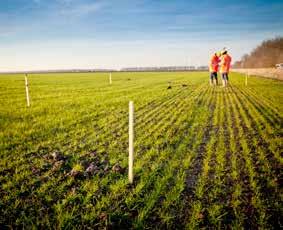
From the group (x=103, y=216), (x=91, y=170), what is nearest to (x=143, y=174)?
(x=91, y=170)

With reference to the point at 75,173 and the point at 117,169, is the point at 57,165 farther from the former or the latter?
the point at 117,169

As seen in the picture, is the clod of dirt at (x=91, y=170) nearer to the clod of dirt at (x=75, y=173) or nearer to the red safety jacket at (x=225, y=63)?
the clod of dirt at (x=75, y=173)

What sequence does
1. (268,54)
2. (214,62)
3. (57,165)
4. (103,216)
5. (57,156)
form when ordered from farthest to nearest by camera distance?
(268,54) < (214,62) < (57,156) < (57,165) < (103,216)

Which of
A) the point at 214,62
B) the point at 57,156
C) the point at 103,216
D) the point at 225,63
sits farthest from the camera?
the point at 214,62

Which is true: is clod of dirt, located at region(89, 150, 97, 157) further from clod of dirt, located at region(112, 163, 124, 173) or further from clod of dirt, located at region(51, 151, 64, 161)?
clod of dirt, located at region(112, 163, 124, 173)

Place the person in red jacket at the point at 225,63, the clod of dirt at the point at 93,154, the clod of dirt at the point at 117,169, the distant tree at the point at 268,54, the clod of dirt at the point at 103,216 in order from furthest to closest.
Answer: the distant tree at the point at 268,54, the person in red jacket at the point at 225,63, the clod of dirt at the point at 93,154, the clod of dirt at the point at 117,169, the clod of dirt at the point at 103,216

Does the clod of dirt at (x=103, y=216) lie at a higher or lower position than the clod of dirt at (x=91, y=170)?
lower

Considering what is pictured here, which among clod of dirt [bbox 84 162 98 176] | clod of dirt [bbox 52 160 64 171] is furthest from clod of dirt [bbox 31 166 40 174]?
clod of dirt [bbox 84 162 98 176]

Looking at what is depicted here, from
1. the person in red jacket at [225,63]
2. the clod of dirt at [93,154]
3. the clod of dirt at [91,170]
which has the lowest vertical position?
the clod of dirt at [91,170]

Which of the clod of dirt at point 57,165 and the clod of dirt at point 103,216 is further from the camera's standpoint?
the clod of dirt at point 57,165

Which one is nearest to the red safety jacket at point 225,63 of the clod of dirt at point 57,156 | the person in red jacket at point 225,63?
the person in red jacket at point 225,63

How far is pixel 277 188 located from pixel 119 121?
578 cm

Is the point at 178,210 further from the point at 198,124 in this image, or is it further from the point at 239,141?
the point at 198,124

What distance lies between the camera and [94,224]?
3.04 metres
